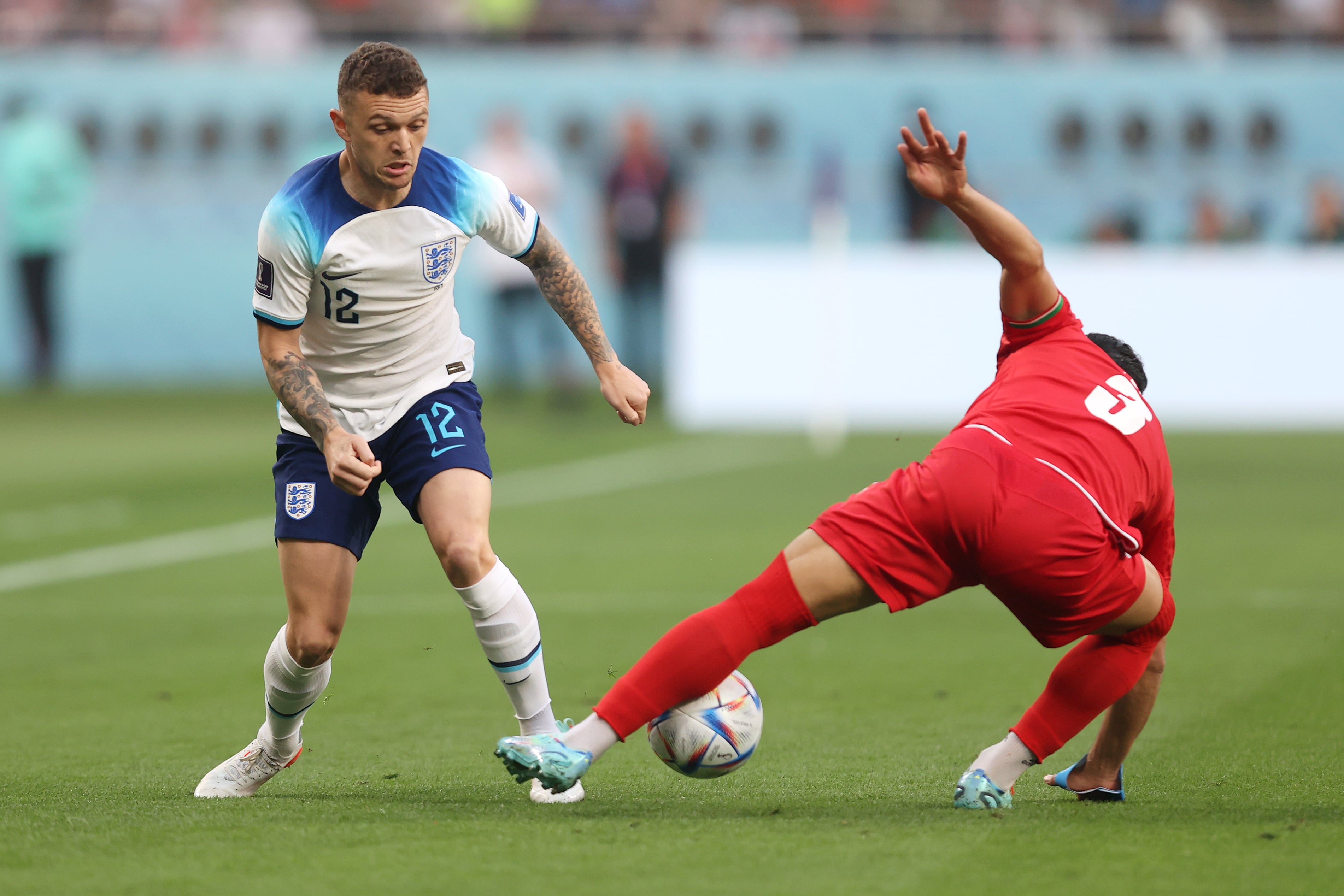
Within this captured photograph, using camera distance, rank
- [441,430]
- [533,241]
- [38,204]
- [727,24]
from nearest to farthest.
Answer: [441,430] < [533,241] < [38,204] < [727,24]

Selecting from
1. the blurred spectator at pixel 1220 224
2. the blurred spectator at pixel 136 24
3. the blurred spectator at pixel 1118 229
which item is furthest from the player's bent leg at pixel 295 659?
the blurred spectator at pixel 136 24

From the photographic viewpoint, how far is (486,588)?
15.3 feet

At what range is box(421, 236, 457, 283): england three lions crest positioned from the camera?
15.8 feet

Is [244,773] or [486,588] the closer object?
[486,588]

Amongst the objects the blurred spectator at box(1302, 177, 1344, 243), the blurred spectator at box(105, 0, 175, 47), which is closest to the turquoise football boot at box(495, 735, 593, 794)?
the blurred spectator at box(1302, 177, 1344, 243)

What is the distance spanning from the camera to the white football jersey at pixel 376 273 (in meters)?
4.65

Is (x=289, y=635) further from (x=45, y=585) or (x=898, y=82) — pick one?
(x=898, y=82)

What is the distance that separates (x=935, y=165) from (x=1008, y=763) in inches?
56.9

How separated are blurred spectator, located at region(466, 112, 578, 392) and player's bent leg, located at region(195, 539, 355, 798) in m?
11.0

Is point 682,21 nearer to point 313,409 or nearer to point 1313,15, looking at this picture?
point 1313,15

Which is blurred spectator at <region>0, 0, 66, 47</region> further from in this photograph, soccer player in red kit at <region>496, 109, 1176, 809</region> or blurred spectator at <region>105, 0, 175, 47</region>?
soccer player in red kit at <region>496, 109, 1176, 809</region>

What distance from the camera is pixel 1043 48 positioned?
2431 cm

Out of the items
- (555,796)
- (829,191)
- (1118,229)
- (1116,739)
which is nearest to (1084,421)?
(1116,739)

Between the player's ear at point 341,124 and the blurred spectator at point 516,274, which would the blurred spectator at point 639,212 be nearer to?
the blurred spectator at point 516,274
